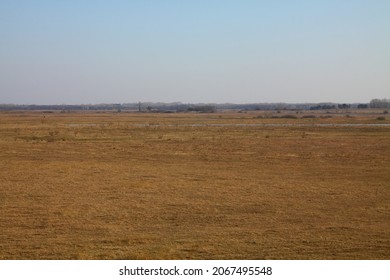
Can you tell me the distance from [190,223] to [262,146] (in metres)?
25.2

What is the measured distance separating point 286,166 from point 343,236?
46.3 feet

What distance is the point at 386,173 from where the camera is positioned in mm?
23094

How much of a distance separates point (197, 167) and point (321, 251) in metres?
15.3

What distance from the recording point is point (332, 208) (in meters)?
15.3

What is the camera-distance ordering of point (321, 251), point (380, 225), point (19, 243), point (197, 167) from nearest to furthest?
point (321, 251), point (19, 243), point (380, 225), point (197, 167)

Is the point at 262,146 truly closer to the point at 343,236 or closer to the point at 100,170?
the point at 100,170

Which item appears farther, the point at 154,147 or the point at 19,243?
the point at 154,147

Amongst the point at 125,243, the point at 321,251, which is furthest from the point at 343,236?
the point at 125,243

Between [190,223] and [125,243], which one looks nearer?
[125,243]

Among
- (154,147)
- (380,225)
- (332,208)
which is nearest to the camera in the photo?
(380,225)
